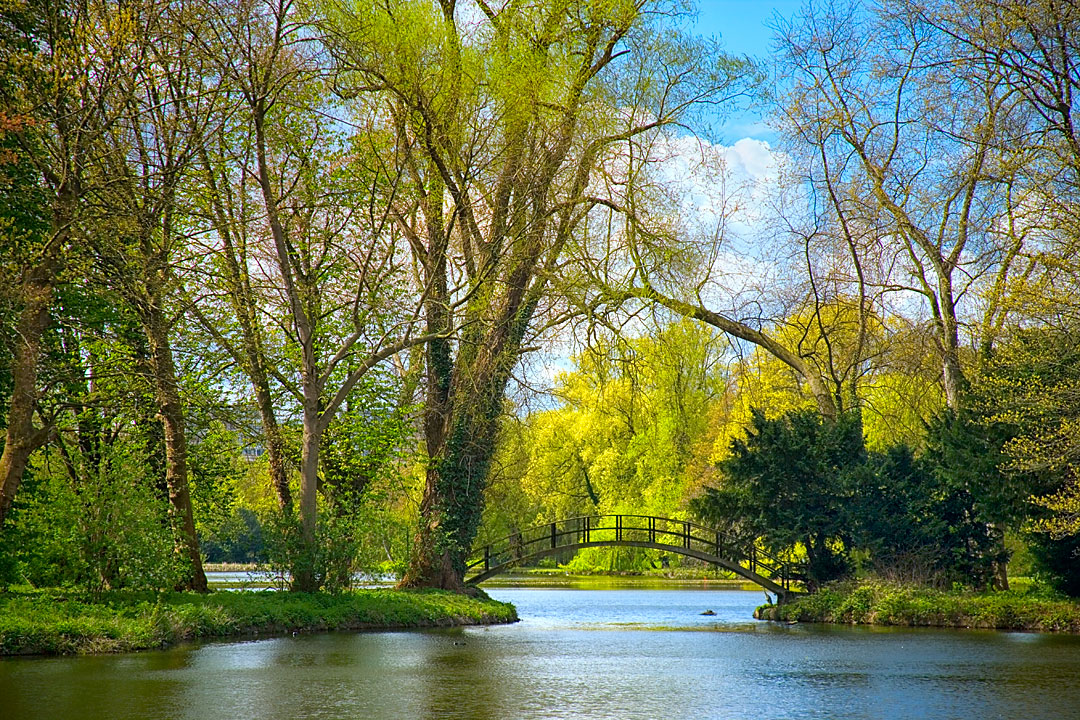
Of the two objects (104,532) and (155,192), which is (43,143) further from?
(104,532)

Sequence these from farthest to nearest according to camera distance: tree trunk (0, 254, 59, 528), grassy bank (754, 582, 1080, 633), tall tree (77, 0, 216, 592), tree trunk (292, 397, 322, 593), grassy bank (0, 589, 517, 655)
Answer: grassy bank (754, 582, 1080, 633)
tree trunk (292, 397, 322, 593)
grassy bank (0, 589, 517, 655)
tree trunk (0, 254, 59, 528)
tall tree (77, 0, 216, 592)

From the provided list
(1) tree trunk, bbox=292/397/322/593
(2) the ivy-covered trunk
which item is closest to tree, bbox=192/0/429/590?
(1) tree trunk, bbox=292/397/322/593

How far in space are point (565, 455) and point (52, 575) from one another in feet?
111

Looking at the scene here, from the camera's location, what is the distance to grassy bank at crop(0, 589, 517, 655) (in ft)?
47.6

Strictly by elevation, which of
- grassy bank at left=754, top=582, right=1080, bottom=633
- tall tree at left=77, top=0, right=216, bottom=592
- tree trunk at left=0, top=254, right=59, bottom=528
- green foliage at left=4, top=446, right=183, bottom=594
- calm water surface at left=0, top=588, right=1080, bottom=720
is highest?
tall tree at left=77, top=0, right=216, bottom=592

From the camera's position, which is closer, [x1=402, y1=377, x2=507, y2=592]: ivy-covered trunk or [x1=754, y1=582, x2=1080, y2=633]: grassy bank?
[x1=754, y1=582, x2=1080, y2=633]: grassy bank

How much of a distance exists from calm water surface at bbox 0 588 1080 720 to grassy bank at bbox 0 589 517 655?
0.53 metres

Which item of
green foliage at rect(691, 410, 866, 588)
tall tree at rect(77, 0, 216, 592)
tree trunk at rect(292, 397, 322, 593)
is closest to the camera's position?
tall tree at rect(77, 0, 216, 592)

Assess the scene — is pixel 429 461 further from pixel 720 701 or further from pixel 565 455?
pixel 565 455

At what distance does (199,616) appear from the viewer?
1716cm

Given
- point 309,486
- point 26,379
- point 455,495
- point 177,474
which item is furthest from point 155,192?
point 455,495

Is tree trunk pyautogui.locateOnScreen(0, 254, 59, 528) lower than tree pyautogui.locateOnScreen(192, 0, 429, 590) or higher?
lower

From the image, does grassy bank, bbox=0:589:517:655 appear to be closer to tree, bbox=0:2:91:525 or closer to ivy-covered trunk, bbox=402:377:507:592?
ivy-covered trunk, bbox=402:377:507:592

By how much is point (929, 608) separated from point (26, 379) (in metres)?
17.7
